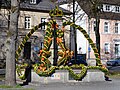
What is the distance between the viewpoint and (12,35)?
17.9 metres

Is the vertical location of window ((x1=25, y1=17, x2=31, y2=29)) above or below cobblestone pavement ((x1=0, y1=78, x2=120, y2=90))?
above

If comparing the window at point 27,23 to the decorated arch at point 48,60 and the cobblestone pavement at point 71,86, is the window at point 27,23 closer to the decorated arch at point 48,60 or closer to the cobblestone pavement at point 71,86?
the decorated arch at point 48,60

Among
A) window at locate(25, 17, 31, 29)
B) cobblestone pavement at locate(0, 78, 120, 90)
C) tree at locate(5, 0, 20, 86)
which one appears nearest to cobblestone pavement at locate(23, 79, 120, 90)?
cobblestone pavement at locate(0, 78, 120, 90)

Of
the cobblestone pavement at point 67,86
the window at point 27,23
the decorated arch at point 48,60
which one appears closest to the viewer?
the cobblestone pavement at point 67,86

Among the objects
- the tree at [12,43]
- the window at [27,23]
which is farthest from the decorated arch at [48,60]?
the window at [27,23]

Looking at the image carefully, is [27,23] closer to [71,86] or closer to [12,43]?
[71,86]

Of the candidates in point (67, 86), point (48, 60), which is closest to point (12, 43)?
point (48, 60)

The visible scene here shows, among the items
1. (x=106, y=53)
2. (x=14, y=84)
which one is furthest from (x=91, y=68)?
(x=106, y=53)

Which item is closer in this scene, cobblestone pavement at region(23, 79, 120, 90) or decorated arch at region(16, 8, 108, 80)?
cobblestone pavement at region(23, 79, 120, 90)

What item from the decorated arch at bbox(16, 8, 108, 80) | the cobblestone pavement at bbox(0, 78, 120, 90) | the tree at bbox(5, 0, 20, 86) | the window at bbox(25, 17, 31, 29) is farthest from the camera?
the window at bbox(25, 17, 31, 29)

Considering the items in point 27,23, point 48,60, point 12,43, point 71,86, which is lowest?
point 71,86

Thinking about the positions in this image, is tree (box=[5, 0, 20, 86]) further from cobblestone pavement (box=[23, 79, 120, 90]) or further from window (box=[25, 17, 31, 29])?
window (box=[25, 17, 31, 29])

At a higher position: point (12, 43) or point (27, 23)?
point (27, 23)

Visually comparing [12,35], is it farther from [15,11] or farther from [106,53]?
[106,53]
